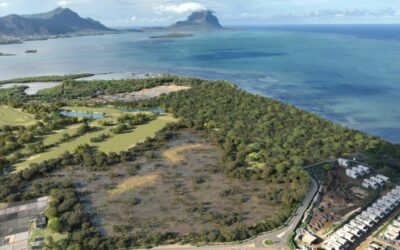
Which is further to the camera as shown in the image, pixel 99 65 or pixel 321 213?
pixel 99 65

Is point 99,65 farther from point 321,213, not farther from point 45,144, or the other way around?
point 321,213

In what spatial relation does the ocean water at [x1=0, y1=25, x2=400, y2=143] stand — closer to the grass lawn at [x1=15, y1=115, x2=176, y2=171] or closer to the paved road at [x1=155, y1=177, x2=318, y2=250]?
the grass lawn at [x1=15, y1=115, x2=176, y2=171]

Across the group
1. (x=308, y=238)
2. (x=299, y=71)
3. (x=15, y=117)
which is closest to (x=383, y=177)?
(x=308, y=238)

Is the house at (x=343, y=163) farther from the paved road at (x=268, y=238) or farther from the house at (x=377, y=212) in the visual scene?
the paved road at (x=268, y=238)

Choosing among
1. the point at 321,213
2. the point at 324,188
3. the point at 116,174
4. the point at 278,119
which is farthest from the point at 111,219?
the point at 278,119

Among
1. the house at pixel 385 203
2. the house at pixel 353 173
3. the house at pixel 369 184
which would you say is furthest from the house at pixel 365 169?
the house at pixel 385 203
